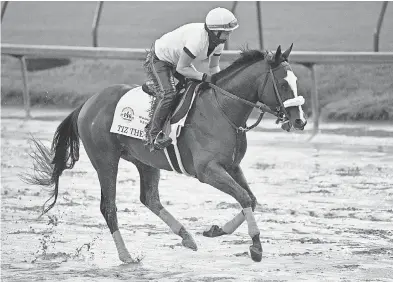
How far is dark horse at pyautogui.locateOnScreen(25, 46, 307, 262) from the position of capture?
9.41 m

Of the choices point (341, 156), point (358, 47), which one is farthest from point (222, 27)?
point (358, 47)

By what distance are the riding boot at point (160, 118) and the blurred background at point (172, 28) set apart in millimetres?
7694

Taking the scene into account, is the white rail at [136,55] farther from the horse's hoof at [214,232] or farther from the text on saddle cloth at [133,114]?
the horse's hoof at [214,232]

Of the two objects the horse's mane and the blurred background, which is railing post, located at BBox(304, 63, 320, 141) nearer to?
the blurred background

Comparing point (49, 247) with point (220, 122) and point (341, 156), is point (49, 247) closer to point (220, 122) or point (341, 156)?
point (220, 122)

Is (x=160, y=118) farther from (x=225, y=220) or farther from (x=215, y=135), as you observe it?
(x=225, y=220)

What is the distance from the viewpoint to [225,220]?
464 inches

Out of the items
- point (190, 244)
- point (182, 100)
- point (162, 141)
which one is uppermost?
point (182, 100)

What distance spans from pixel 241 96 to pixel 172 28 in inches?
430

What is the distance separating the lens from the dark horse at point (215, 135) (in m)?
9.41

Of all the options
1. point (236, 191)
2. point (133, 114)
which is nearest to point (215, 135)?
point (236, 191)

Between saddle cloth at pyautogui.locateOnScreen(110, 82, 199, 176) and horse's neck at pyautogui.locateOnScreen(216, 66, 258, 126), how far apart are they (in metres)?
0.34

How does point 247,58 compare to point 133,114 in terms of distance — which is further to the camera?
point 133,114

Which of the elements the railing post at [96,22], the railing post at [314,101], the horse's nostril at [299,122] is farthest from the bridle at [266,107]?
the railing post at [96,22]
